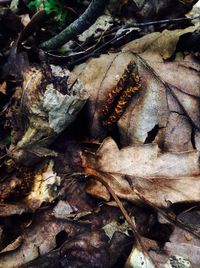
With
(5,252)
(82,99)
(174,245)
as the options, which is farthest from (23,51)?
(174,245)

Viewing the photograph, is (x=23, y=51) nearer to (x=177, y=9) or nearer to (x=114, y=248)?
(x=177, y=9)

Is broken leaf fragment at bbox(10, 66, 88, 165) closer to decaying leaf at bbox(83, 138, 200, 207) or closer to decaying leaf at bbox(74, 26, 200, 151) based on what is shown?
decaying leaf at bbox(74, 26, 200, 151)

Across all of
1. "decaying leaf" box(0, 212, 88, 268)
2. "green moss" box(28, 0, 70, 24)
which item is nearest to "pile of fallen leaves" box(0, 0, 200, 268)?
"decaying leaf" box(0, 212, 88, 268)

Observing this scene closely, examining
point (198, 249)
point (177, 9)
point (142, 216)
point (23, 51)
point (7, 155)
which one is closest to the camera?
point (198, 249)

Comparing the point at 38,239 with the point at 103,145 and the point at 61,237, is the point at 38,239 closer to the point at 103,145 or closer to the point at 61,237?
the point at 61,237

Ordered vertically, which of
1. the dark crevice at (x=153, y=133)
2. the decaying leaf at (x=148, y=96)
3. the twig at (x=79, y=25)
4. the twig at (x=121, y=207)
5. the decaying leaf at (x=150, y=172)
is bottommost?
the twig at (x=121, y=207)

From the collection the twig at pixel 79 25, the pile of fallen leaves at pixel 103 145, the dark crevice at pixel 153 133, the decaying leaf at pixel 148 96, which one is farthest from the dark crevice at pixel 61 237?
the twig at pixel 79 25

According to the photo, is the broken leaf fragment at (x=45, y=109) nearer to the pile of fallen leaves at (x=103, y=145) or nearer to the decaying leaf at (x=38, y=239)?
the pile of fallen leaves at (x=103, y=145)
